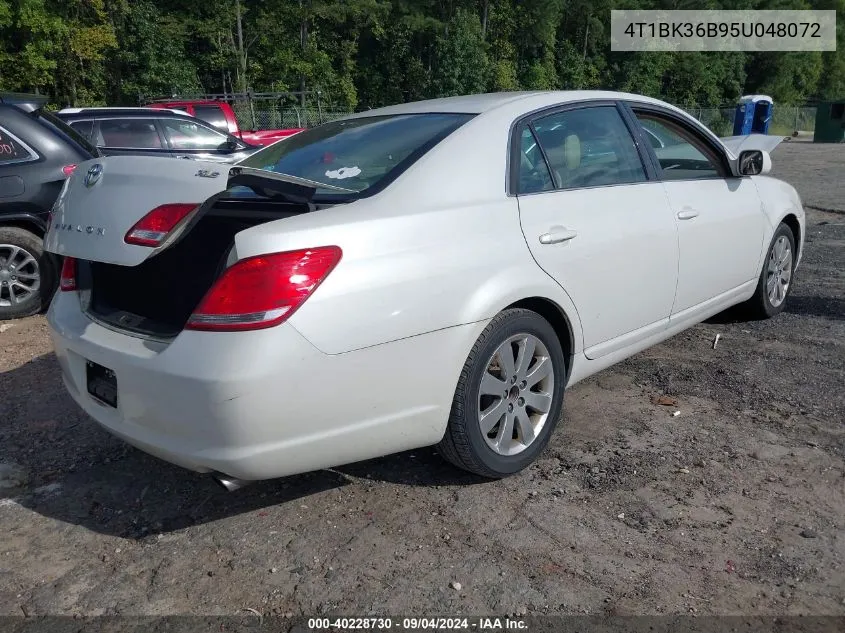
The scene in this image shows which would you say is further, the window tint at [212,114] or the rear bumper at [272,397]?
the window tint at [212,114]

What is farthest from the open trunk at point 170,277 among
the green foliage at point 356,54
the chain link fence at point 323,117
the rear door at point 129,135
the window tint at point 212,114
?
the green foliage at point 356,54

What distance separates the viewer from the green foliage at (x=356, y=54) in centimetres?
3441

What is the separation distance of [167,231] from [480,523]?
160cm

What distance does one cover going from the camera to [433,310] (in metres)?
2.73

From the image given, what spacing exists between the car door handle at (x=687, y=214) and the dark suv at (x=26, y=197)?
4725 millimetres

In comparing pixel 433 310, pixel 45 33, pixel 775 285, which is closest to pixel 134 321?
pixel 433 310

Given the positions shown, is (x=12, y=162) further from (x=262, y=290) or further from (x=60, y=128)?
(x=262, y=290)

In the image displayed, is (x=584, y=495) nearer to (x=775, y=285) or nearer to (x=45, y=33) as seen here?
(x=775, y=285)

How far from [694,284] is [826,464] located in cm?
125

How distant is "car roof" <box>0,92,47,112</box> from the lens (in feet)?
20.4

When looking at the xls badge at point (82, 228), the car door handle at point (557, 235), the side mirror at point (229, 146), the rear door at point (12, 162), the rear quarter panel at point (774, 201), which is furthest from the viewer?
the side mirror at point (229, 146)

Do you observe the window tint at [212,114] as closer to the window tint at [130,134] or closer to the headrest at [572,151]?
the window tint at [130,134]

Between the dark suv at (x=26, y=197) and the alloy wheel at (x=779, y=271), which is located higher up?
the dark suv at (x=26, y=197)

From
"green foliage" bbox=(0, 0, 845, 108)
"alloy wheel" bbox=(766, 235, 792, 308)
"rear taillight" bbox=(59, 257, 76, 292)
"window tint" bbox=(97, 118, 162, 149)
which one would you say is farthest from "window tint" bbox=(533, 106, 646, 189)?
"green foliage" bbox=(0, 0, 845, 108)
